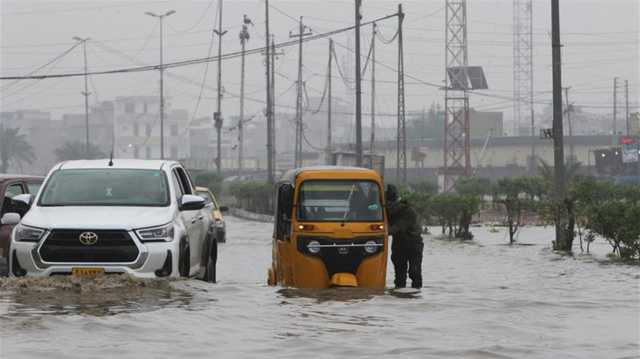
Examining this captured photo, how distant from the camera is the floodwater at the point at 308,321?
10.6 meters

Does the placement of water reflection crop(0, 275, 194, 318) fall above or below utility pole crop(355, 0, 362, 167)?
below

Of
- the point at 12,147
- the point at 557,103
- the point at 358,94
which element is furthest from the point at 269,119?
the point at 12,147

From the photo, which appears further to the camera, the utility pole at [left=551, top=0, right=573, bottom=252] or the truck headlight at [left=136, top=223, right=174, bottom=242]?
the utility pole at [left=551, top=0, right=573, bottom=252]

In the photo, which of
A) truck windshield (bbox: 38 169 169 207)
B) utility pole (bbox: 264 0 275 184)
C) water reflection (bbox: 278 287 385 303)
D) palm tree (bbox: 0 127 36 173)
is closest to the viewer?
truck windshield (bbox: 38 169 169 207)

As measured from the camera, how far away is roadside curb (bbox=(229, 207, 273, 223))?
5515 cm

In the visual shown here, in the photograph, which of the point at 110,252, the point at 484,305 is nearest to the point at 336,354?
the point at 110,252

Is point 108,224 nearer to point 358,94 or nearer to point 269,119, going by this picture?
point 358,94

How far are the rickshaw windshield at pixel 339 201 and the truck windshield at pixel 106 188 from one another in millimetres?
2178

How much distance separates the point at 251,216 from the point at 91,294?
45.8 m

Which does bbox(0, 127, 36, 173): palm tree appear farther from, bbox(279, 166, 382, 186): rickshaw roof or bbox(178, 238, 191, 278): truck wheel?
bbox(178, 238, 191, 278): truck wheel

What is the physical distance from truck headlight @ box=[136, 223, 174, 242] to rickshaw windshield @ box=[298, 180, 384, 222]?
2.74 m

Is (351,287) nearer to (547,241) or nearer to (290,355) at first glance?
(290,355)

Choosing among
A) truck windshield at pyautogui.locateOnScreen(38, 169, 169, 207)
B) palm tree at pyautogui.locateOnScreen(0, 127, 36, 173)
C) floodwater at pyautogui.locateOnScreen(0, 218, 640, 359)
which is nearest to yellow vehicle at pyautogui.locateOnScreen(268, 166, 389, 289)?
floodwater at pyautogui.locateOnScreen(0, 218, 640, 359)

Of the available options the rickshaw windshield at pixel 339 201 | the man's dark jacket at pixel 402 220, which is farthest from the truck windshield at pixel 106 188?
the man's dark jacket at pixel 402 220
